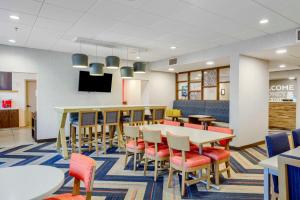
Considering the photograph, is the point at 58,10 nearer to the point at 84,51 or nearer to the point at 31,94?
the point at 84,51

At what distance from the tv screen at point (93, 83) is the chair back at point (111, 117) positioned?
228cm

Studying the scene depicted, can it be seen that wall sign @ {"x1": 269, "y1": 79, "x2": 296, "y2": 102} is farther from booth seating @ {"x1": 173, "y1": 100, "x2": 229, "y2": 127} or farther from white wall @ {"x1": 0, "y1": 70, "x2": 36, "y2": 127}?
white wall @ {"x1": 0, "y1": 70, "x2": 36, "y2": 127}

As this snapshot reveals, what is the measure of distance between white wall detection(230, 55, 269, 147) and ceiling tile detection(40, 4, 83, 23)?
3.96 m

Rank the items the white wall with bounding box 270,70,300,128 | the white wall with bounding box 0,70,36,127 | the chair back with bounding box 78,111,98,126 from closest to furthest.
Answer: the chair back with bounding box 78,111,98,126 → the white wall with bounding box 270,70,300,128 → the white wall with bounding box 0,70,36,127

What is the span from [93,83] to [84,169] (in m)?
5.62

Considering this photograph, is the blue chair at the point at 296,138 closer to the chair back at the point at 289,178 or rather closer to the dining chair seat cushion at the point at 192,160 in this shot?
the dining chair seat cushion at the point at 192,160

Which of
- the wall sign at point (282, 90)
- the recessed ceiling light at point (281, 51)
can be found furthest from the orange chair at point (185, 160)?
the wall sign at point (282, 90)

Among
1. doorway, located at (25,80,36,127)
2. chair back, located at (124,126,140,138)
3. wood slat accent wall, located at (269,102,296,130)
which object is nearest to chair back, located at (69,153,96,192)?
chair back, located at (124,126,140,138)

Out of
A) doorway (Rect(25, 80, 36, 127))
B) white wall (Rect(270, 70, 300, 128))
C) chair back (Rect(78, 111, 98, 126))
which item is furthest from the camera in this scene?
doorway (Rect(25, 80, 36, 127))

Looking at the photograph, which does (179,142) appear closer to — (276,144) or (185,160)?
(185,160)

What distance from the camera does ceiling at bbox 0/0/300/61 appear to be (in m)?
3.16

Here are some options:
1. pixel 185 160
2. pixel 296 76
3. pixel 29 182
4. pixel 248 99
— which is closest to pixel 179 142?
pixel 185 160

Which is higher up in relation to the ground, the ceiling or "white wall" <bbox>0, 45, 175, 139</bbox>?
the ceiling

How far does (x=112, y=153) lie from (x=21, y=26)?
3365 millimetres
